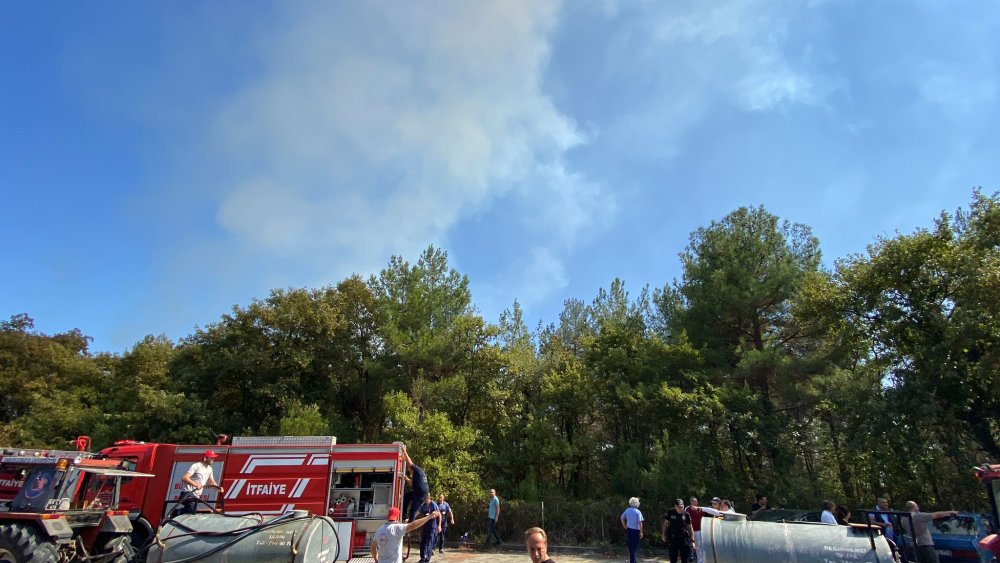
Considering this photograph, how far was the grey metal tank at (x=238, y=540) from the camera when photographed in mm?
6492

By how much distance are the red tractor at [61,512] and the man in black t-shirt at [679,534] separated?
11.1 metres

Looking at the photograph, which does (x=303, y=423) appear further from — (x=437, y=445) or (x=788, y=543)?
(x=788, y=543)

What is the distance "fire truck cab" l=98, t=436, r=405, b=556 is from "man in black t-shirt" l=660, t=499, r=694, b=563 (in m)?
→ 6.91

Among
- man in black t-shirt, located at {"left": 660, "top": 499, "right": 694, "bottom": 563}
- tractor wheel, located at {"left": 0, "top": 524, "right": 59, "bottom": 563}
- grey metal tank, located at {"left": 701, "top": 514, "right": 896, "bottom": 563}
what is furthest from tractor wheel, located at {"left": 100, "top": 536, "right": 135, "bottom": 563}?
man in black t-shirt, located at {"left": 660, "top": 499, "right": 694, "bottom": 563}

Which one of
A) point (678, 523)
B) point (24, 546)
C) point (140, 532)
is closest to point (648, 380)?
point (678, 523)

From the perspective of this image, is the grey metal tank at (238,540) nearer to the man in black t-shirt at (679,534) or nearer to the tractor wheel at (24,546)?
the tractor wheel at (24,546)

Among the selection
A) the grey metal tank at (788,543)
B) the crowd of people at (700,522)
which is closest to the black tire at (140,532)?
the crowd of people at (700,522)

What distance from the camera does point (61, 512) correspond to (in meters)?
9.53

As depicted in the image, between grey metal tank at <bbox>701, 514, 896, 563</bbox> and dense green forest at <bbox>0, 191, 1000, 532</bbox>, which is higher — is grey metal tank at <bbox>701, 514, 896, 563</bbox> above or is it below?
below

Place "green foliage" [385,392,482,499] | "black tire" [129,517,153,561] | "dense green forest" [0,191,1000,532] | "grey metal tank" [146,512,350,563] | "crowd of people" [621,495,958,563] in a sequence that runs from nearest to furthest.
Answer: "grey metal tank" [146,512,350,563]
"crowd of people" [621,495,958,563]
"black tire" [129,517,153,561]
"dense green forest" [0,191,1000,532]
"green foliage" [385,392,482,499]

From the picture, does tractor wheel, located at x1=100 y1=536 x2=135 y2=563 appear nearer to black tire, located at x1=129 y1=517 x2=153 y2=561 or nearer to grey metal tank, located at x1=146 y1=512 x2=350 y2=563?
black tire, located at x1=129 y1=517 x2=153 y2=561

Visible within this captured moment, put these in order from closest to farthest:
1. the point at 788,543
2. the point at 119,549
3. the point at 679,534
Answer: the point at 788,543, the point at 119,549, the point at 679,534

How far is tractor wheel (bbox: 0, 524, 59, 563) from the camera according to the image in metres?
8.62

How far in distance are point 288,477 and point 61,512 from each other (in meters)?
6.04
